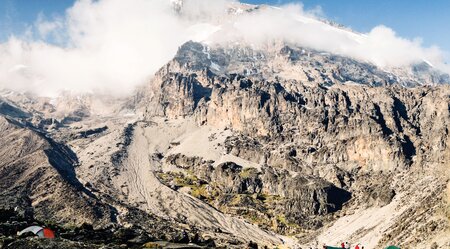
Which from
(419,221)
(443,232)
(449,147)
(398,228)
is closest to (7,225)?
(443,232)

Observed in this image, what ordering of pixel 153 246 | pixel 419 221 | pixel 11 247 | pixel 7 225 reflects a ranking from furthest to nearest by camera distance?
1. pixel 419 221
2. pixel 7 225
3. pixel 153 246
4. pixel 11 247

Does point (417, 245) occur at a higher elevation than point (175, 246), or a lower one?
lower

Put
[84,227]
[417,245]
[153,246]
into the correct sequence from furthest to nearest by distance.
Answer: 1. [417,245]
2. [84,227]
3. [153,246]

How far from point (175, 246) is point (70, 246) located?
57.4ft

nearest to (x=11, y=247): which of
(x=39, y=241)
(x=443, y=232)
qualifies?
(x=39, y=241)

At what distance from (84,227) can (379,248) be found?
121 m

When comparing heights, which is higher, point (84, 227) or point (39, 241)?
point (39, 241)

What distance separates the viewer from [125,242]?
7700 cm

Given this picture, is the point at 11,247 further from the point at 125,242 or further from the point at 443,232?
the point at 443,232

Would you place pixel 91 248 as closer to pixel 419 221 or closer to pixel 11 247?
pixel 11 247

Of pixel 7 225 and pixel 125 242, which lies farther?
pixel 7 225

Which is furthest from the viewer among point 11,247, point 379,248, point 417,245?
point 379,248

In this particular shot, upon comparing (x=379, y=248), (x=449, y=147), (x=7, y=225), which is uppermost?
(x=449, y=147)

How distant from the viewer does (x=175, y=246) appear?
72.6 m
